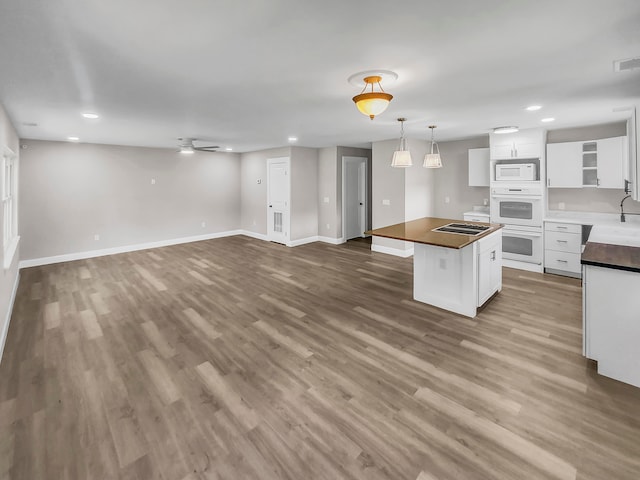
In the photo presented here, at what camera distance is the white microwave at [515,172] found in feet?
16.9

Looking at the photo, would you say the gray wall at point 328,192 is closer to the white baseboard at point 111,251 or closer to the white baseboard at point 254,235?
the white baseboard at point 254,235

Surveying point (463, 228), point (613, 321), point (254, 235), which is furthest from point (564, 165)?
point (254, 235)

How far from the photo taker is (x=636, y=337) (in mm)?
2381

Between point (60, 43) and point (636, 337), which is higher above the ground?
point (60, 43)

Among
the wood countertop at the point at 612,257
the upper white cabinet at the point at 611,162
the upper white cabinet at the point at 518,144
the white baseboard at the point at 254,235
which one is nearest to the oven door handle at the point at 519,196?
the upper white cabinet at the point at 518,144

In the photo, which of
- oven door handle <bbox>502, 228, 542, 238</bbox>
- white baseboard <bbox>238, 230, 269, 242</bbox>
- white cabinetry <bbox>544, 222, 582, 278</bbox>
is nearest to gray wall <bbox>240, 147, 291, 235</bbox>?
white baseboard <bbox>238, 230, 269, 242</bbox>

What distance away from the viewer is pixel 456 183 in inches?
261

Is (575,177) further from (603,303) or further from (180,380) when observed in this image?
(180,380)

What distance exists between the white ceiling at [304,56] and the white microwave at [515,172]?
117 cm

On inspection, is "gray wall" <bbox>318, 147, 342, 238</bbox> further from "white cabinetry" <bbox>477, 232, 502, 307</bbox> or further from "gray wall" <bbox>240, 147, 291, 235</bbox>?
"white cabinetry" <bbox>477, 232, 502, 307</bbox>

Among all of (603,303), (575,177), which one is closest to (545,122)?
(575,177)

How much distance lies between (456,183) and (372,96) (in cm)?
493

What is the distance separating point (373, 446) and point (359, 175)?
23.3ft

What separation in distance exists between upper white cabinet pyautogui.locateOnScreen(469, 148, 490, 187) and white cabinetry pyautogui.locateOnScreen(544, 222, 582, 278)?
4.33ft
